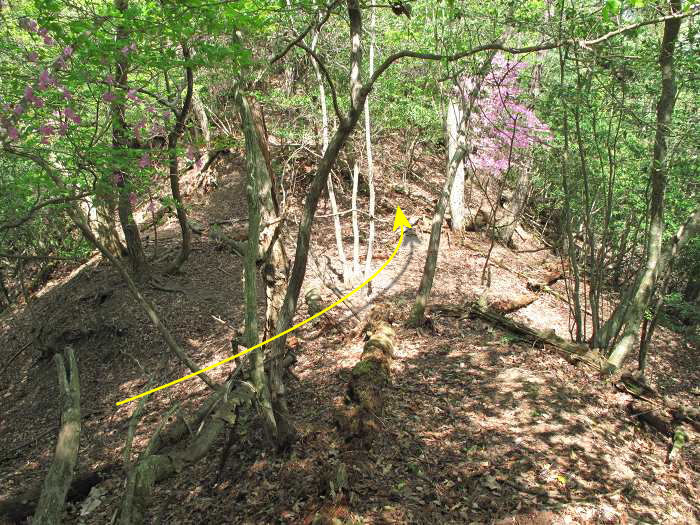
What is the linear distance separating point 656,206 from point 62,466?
283 inches

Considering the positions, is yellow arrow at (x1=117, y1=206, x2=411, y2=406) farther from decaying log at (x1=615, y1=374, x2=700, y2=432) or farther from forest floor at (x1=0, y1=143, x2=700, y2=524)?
decaying log at (x1=615, y1=374, x2=700, y2=432)

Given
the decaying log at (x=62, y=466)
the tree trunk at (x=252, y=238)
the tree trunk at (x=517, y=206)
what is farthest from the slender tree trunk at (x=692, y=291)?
the decaying log at (x=62, y=466)

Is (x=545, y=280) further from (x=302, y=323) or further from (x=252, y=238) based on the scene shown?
(x=252, y=238)

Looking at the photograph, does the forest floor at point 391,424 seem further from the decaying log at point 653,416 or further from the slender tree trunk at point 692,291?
the slender tree trunk at point 692,291

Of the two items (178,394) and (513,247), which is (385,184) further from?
(178,394)

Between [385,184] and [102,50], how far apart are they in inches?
528

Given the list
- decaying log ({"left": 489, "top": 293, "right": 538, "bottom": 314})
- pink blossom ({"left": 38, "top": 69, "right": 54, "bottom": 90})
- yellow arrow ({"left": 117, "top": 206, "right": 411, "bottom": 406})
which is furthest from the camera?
decaying log ({"left": 489, "top": 293, "right": 538, "bottom": 314})

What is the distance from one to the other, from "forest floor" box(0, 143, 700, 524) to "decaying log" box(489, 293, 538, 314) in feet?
0.96

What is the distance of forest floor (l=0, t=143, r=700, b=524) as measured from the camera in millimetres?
4105

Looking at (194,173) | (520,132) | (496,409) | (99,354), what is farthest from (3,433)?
(520,132)

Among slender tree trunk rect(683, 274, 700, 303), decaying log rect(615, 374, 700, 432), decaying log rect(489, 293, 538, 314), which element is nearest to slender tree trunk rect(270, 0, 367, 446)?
decaying log rect(615, 374, 700, 432)

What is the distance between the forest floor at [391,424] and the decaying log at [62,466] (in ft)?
2.99

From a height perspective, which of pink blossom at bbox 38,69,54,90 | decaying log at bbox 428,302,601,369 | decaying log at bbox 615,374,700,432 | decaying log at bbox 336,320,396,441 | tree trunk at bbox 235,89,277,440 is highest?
pink blossom at bbox 38,69,54,90

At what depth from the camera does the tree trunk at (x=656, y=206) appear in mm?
5514
